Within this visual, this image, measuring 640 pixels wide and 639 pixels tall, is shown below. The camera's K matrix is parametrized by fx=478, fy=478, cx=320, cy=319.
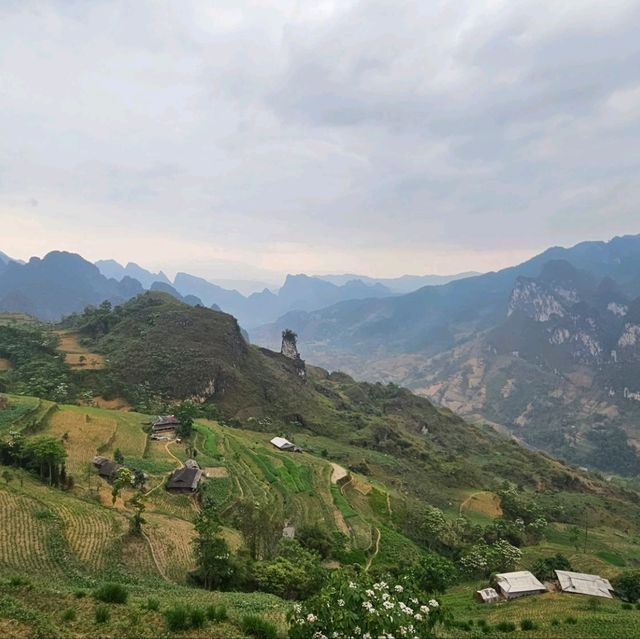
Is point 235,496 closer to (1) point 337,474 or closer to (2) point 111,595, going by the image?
(1) point 337,474

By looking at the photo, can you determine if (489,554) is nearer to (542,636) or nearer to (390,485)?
(542,636)

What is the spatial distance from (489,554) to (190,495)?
2515cm

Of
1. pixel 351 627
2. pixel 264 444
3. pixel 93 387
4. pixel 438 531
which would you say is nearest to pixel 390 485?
pixel 264 444

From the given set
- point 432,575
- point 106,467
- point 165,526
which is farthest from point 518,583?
point 106,467

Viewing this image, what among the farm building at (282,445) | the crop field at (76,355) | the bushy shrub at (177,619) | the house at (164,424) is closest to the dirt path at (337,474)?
the farm building at (282,445)

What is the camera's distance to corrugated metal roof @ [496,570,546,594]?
29469mm

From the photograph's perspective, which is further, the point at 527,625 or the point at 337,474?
the point at 337,474

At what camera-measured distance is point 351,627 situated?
1030 centimetres

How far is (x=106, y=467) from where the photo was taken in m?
42.3

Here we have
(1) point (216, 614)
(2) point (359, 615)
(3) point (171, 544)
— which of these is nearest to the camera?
(2) point (359, 615)

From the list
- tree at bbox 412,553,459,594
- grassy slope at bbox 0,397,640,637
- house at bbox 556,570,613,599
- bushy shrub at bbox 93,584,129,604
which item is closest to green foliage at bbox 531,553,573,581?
house at bbox 556,570,613,599

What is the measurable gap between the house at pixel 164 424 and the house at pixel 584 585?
44.6 meters

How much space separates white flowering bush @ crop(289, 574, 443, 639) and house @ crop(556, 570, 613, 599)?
23.3 meters

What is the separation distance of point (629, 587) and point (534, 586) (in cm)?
637
